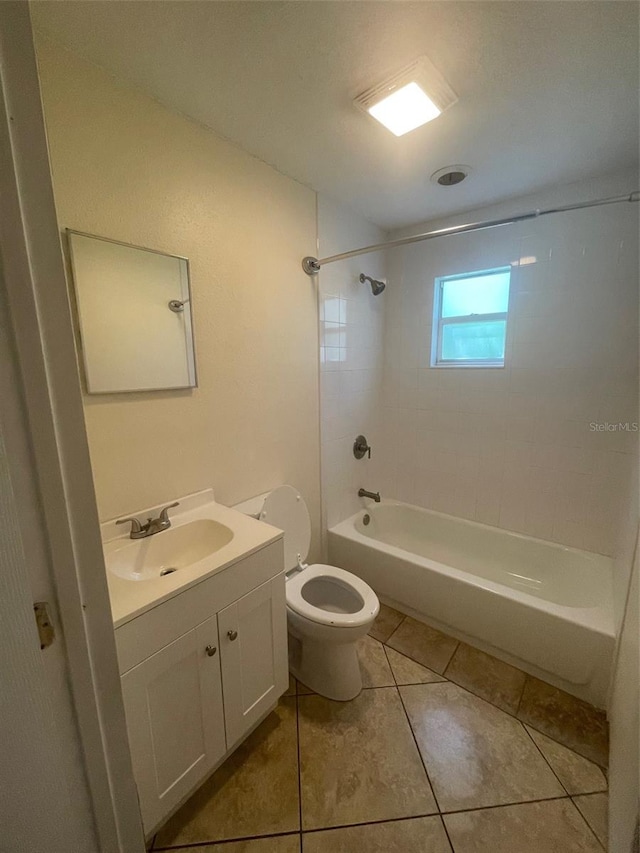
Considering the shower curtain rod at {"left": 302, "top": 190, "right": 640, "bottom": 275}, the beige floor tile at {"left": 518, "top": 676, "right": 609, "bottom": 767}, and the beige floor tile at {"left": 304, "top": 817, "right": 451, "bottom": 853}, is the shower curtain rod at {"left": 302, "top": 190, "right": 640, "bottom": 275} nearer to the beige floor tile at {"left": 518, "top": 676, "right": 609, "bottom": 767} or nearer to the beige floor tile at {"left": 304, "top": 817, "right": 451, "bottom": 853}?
the beige floor tile at {"left": 518, "top": 676, "right": 609, "bottom": 767}

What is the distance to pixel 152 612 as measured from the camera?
3.08 ft

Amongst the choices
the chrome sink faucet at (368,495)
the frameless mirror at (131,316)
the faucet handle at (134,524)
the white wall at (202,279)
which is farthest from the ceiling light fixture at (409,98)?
the chrome sink faucet at (368,495)

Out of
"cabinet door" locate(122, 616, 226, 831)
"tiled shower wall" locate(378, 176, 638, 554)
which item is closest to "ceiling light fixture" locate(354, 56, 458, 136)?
"tiled shower wall" locate(378, 176, 638, 554)

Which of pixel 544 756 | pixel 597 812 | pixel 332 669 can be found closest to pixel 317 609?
pixel 332 669

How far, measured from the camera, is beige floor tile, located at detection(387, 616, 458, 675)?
1.73m

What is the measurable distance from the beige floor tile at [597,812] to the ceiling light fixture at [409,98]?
2.45m

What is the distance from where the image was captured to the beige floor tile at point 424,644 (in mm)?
1732

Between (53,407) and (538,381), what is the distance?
2248 millimetres

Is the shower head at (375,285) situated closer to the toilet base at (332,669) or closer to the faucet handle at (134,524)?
the faucet handle at (134,524)

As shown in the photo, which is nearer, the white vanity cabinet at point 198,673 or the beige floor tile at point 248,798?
the white vanity cabinet at point 198,673

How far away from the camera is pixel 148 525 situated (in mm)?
1277

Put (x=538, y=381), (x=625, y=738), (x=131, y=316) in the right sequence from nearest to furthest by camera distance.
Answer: (x=625, y=738) → (x=131, y=316) → (x=538, y=381)

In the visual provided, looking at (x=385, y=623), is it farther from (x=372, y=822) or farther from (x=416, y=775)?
(x=372, y=822)

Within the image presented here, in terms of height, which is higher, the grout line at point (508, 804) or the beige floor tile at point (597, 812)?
the beige floor tile at point (597, 812)
